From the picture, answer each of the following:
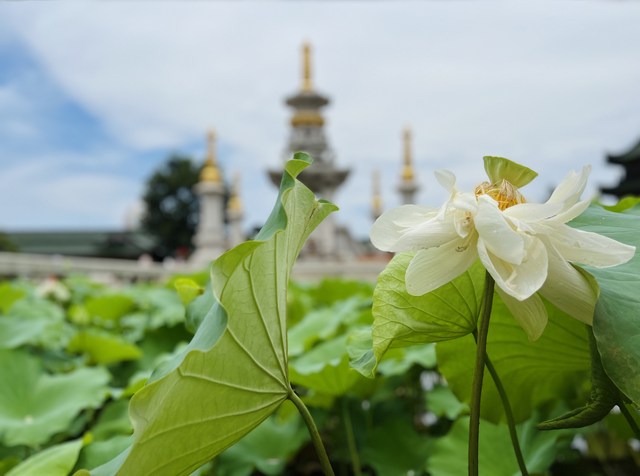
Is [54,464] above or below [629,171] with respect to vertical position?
below

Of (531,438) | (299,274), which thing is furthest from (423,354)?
(299,274)

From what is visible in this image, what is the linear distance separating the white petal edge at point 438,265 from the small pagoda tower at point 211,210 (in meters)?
19.9

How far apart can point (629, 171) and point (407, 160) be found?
7.71 metres

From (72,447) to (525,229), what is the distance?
483 millimetres

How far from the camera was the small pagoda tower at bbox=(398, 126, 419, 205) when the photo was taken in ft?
72.1

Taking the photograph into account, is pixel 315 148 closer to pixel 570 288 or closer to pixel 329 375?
pixel 329 375

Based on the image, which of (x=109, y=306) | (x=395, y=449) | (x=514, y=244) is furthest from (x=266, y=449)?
(x=109, y=306)

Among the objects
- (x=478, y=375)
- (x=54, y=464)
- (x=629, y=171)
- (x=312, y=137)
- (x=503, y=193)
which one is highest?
(x=312, y=137)

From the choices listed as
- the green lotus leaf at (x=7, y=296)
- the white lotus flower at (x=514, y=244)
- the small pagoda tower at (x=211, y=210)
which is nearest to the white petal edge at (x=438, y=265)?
the white lotus flower at (x=514, y=244)

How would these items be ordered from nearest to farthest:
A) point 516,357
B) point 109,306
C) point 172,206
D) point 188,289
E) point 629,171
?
point 516,357 < point 188,289 < point 109,306 < point 629,171 < point 172,206

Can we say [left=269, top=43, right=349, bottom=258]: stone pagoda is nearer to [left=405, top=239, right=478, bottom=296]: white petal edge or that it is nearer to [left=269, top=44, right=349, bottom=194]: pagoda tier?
[left=269, top=44, right=349, bottom=194]: pagoda tier

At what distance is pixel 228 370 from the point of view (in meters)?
0.44

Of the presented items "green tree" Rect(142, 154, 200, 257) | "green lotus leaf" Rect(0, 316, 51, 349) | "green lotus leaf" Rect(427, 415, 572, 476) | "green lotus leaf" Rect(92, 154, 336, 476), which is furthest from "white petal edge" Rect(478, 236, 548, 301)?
"green tree" Rect(142, 154, 200, 257)

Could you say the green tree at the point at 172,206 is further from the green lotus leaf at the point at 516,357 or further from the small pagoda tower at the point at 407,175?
the green lotus leaf at the point at 516,357
